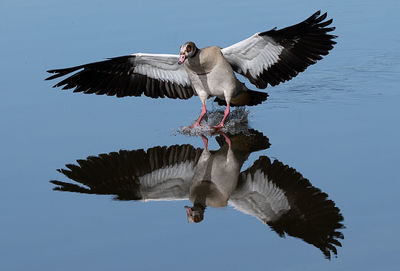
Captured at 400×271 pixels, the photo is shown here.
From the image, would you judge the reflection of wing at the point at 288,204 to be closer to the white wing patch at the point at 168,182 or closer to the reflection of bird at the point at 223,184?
the reflection of bird at the point at 223,184

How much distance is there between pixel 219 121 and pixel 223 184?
2406 mm

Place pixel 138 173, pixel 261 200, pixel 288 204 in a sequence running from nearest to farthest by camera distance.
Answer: pixel 288 204
pixel 261 200
pixel 138 173

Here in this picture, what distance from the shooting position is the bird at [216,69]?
9.25 metres

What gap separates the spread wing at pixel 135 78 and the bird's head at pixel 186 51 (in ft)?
1.42

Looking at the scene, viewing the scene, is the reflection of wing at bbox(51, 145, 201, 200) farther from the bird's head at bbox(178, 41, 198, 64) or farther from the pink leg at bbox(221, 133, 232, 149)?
the bird's head at bbox(178, 41, 198, 64)

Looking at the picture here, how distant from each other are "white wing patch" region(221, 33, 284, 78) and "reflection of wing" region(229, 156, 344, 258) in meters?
1.73

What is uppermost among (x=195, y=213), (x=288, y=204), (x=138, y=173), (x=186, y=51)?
(x=186, y=51)

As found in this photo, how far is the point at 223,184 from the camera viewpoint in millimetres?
7715

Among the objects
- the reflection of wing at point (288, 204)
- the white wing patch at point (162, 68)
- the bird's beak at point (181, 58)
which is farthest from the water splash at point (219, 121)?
the reflection of wing at point (288, 204)

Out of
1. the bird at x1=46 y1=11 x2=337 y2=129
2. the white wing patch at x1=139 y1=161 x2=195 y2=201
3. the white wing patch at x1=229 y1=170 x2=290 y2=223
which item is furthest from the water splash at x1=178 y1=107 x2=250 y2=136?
the white wing patch at x1=229 y1=170 x2=290 y2=223

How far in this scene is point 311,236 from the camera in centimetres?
647

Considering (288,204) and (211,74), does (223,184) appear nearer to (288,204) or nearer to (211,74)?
(288,204)

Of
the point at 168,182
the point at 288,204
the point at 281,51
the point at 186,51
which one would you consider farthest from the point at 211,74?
the point at 288,204

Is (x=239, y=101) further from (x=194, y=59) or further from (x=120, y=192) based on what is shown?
(x=120, y=192)
